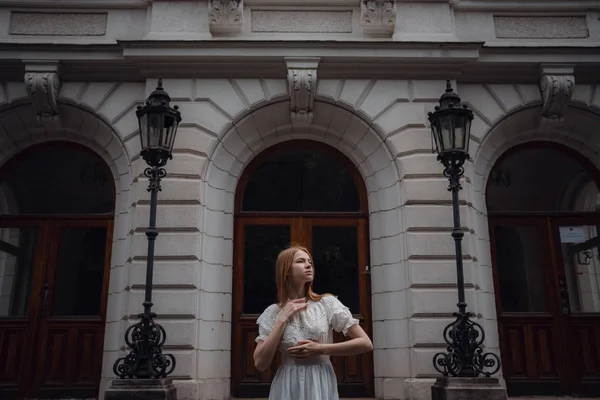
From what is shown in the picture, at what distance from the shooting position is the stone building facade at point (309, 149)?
8.34 m

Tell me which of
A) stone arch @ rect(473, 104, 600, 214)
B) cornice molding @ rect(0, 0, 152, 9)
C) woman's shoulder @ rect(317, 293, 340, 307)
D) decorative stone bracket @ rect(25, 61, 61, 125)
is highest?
cornice molding @ rect(0, 0, 152, 9)

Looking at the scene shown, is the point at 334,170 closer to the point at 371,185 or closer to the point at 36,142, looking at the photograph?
the point at 371,185

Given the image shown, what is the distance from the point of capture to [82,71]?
29.9ft

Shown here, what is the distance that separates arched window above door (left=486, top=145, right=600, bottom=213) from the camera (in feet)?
31.3

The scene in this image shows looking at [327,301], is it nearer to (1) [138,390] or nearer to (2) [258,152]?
(1) [138,390]

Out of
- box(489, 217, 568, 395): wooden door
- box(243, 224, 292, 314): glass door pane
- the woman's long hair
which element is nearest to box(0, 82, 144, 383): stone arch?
box(243, 224, 292, 314): glass door pane

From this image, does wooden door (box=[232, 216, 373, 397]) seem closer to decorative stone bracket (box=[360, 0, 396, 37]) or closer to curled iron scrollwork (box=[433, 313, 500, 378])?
curled iron scrollwork (box=[433, 313, 500, 378])

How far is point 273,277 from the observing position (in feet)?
29.4

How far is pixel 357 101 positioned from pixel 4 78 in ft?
20.9

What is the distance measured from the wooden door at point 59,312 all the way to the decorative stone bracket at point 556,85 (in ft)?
26.6

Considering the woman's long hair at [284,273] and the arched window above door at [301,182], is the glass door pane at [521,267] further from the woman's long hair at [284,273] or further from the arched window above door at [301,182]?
the woman's long hair at [284,273]

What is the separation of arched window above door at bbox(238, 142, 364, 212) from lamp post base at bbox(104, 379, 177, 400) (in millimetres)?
3608

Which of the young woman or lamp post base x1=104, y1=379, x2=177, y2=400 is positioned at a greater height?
the young woman

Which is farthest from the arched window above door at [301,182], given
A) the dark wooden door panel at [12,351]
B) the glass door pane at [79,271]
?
the dark wooden door panel at [12,351]
